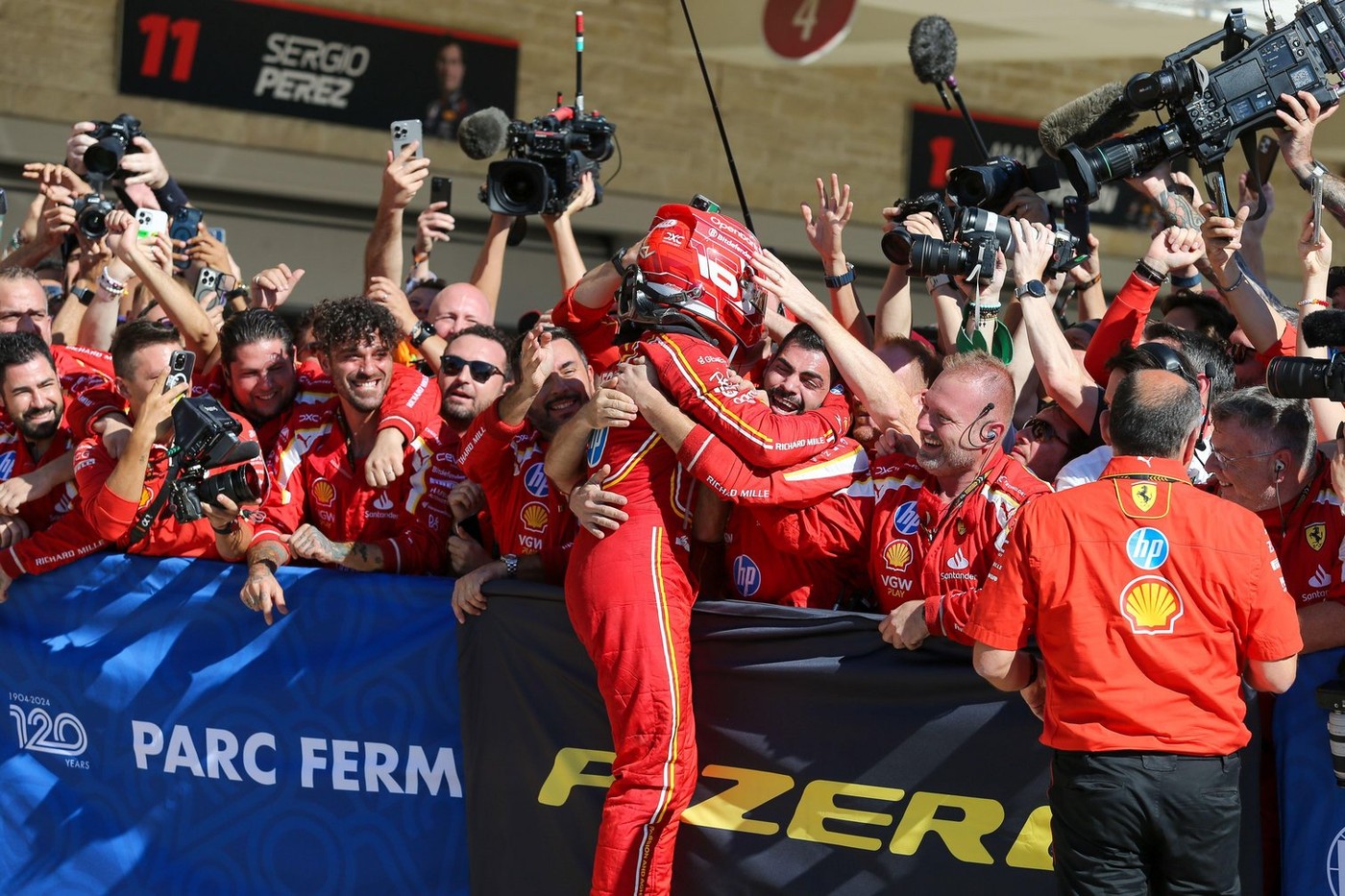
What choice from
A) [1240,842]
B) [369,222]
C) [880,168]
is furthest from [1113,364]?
[880,168]

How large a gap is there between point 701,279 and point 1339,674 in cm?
186

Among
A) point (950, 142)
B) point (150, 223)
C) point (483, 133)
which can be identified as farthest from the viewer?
point (950, 142)

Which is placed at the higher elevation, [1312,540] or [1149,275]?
[1149,275]

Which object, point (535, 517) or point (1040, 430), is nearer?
point (535, 517)

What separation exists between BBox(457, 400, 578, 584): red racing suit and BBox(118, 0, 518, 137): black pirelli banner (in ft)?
23.7

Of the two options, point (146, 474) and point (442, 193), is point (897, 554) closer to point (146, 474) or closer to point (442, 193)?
point (146, 474)

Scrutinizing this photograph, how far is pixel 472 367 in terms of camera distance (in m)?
5.15

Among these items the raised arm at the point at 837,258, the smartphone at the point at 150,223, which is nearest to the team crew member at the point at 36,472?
the smartphone at the point at 150,223

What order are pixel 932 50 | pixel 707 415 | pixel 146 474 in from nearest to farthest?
1. pixel 707 415
2. pixel 146 474
3. pixel 932 50

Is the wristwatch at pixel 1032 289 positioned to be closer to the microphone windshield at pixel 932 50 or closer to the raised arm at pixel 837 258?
the raised arm at pixel 837 258

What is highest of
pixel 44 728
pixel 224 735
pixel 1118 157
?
pixel 1118 157

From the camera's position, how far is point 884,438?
4.23 m

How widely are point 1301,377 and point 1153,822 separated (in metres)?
1.06

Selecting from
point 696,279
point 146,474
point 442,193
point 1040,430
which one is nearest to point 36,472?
point 146,474
